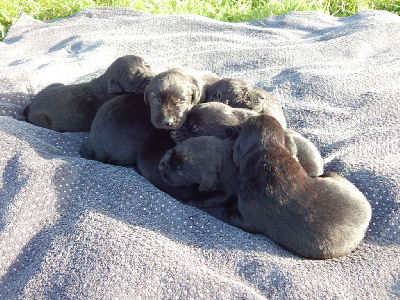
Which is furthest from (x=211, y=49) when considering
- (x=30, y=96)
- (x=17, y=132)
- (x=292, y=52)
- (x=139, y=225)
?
(x=139, y=225)

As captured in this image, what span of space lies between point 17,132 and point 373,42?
5107 millimetres

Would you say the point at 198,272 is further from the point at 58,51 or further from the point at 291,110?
the point at 58,51

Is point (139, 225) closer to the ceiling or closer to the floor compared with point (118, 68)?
closer to the floor

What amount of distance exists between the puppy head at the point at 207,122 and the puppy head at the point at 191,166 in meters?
0.22

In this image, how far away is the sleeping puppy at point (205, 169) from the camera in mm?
3607

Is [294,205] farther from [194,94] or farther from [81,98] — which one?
[81,98]

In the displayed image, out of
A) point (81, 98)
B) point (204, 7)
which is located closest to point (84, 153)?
point (81, 98)

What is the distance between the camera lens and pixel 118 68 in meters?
4.77

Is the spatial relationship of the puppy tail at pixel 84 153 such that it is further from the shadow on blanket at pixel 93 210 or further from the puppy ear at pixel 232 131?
the puppy ear at pixel 232 131

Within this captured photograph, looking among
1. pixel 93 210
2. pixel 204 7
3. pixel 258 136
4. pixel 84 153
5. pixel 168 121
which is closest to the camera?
pixel 93 210

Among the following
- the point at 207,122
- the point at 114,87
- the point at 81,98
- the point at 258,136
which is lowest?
the point at 81,98

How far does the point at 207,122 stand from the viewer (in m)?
3.95

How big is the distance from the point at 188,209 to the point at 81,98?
2177mm

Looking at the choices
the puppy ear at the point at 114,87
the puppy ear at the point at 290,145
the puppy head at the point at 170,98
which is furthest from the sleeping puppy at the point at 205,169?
the puppy ear at the point at 114,87
